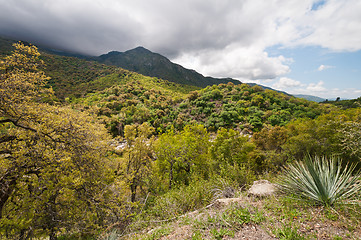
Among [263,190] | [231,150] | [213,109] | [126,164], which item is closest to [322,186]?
[263,190]

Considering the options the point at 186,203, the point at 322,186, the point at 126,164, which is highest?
the point at 322,186

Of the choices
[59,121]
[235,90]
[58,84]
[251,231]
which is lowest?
[58,84]

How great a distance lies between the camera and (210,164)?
13383mm

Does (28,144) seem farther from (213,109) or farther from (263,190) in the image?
(213,109)

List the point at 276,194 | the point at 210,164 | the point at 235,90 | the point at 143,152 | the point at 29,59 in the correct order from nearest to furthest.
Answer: the point at 29,59 → the point at 276,194 → the point at 143,152 → the point at 210,164 → the point at 235,90

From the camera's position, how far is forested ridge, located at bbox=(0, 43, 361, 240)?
15.1 ft

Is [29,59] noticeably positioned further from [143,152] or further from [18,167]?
[143,152]

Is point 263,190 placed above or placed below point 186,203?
above

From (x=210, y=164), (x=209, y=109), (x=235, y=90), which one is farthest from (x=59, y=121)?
(x=235, y=90)

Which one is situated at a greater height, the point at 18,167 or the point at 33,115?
the point at 33,115

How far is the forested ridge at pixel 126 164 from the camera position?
4602 mm

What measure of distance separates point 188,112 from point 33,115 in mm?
41676

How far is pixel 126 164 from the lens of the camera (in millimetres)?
12219

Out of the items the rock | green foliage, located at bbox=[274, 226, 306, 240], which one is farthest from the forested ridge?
the rock
